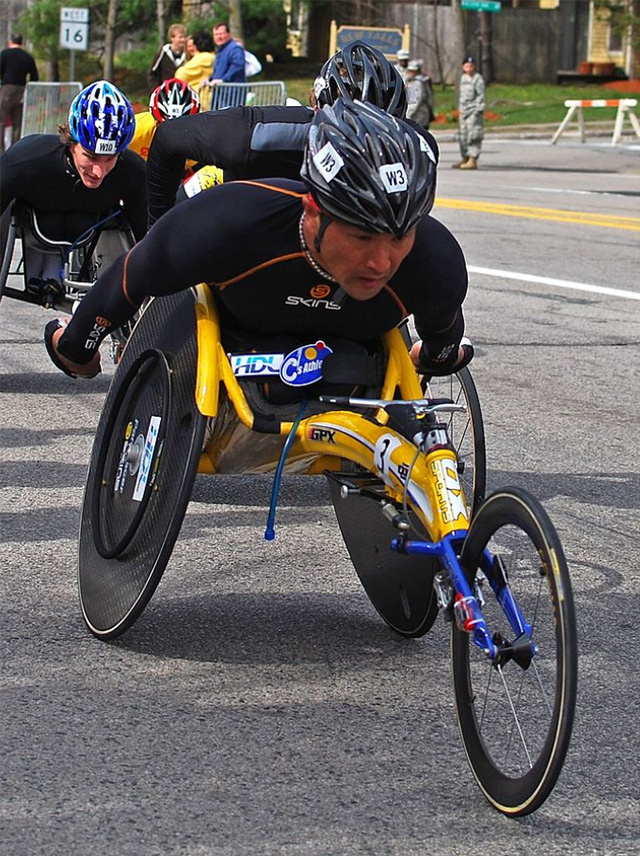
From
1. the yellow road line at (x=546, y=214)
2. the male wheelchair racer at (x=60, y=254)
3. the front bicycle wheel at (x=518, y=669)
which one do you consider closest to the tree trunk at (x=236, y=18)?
the yellow road line at (x=546, y=214)

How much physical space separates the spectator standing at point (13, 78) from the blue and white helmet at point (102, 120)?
62.6ft

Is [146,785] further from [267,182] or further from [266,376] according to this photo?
[267,182]

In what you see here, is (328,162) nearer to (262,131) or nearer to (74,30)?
(262,131)

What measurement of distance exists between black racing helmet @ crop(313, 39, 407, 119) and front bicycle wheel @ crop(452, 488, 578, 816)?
7.95ft

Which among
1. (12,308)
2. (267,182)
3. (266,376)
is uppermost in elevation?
(267,182)

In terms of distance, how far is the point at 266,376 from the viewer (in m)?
4.36

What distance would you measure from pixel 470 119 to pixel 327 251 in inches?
891

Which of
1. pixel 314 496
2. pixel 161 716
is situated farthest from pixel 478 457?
pixel 161 716

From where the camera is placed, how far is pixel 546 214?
18.4 metres

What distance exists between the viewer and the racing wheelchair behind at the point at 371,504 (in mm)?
3553

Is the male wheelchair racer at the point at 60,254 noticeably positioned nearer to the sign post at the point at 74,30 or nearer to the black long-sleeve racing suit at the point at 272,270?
the black long-sleeve racing suit at the point at 272,270

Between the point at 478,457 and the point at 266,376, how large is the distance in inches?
68.1

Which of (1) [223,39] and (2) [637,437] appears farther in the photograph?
(1) [223,39]

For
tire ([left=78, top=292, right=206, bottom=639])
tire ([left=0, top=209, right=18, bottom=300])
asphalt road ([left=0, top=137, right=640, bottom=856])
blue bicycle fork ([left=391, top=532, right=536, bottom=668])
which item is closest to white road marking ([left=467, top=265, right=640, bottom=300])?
asphalt road ([left=0, top=137, right=640, bottom=856])
